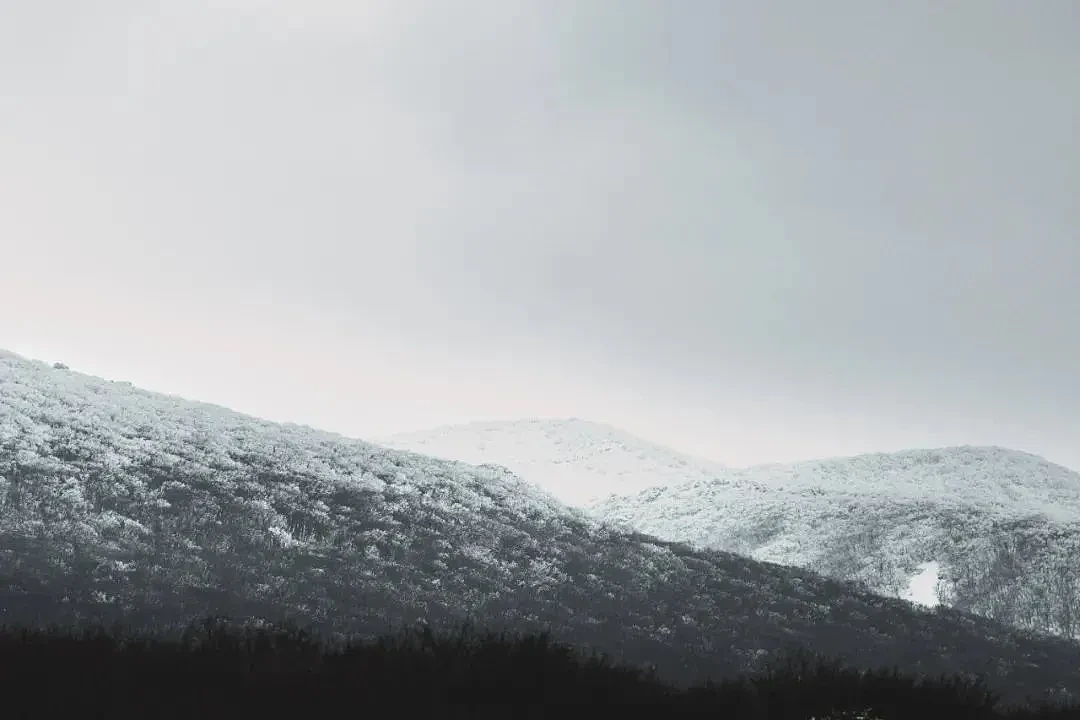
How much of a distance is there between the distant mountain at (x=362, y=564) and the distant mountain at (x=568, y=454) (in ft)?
130

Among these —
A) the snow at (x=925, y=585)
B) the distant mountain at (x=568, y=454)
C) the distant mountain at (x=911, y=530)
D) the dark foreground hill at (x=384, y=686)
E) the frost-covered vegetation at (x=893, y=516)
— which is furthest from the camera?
the distant mountain at (x=568, y=454)

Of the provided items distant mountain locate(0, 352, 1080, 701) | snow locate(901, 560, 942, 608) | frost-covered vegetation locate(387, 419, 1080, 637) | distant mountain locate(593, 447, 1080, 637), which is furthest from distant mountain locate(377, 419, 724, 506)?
distant mountain locate(0, 352, 1080, 701)

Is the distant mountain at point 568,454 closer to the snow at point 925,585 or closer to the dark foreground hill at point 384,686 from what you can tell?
the snow at point 925,585

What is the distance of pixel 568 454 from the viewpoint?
325ft

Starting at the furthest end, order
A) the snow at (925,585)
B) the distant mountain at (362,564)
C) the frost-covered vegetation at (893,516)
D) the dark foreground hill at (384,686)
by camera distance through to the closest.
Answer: the frost-covered vegetation at (893,516) < the snow at (925,585) < the distant mountain at (362,564) < the dark foreground hill at (384,686)

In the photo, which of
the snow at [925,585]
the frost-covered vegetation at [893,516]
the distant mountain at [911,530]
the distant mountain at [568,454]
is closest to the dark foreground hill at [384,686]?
the snow at [925,585]

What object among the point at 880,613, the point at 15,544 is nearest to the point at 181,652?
the point at 15,544

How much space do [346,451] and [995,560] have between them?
104 ft

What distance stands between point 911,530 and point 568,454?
57.9m

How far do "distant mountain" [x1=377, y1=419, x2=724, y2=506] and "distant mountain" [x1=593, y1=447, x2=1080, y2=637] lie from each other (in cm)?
1303

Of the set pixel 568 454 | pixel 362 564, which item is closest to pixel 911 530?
pixel 362 564

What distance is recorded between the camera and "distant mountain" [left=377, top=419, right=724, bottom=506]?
82312 millimetres

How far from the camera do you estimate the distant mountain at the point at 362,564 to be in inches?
721

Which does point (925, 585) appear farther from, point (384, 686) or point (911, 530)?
point (384, 686)
